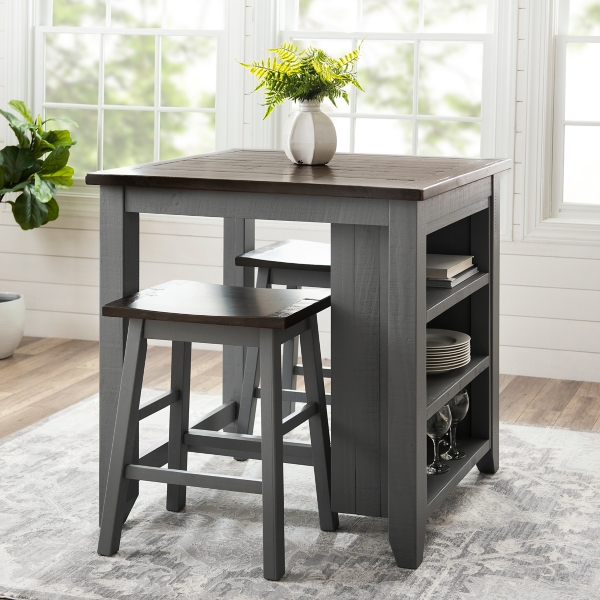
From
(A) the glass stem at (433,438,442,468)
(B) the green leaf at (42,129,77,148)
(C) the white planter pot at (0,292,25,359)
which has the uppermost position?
(B) the green leaf at (42,129,77,148)

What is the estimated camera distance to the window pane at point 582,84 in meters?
4.82

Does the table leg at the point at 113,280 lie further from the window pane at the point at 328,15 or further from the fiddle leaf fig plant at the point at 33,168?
the window pane at the point at 328,15

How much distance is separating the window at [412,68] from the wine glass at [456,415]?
1.94 m

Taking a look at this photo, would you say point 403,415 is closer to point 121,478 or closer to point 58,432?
point 121,478

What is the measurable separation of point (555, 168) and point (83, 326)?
2.68 metres

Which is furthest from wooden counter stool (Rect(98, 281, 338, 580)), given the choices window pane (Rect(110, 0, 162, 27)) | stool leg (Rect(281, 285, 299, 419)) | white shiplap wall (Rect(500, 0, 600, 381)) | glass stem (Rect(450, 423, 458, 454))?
window pane (Rect(110, 0, 162, 27))

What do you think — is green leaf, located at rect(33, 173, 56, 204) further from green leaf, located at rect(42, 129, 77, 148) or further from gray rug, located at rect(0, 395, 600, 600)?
gray rug, located at rect(0, 395, 600, 600)

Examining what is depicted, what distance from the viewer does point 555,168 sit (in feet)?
16.1

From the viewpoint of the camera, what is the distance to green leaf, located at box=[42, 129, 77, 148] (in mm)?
5098

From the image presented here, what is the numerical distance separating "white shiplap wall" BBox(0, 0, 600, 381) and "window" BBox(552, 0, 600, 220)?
171mm

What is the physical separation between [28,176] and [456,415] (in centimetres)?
278

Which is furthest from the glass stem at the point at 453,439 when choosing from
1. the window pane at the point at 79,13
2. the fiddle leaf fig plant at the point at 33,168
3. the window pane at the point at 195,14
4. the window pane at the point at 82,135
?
the window pane at the point at 79,13

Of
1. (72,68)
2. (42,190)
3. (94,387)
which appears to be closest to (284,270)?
(94,387)

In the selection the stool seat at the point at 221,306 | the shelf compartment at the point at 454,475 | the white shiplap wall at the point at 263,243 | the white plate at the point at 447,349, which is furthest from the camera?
the white shiplap wall at the point at 263,243
